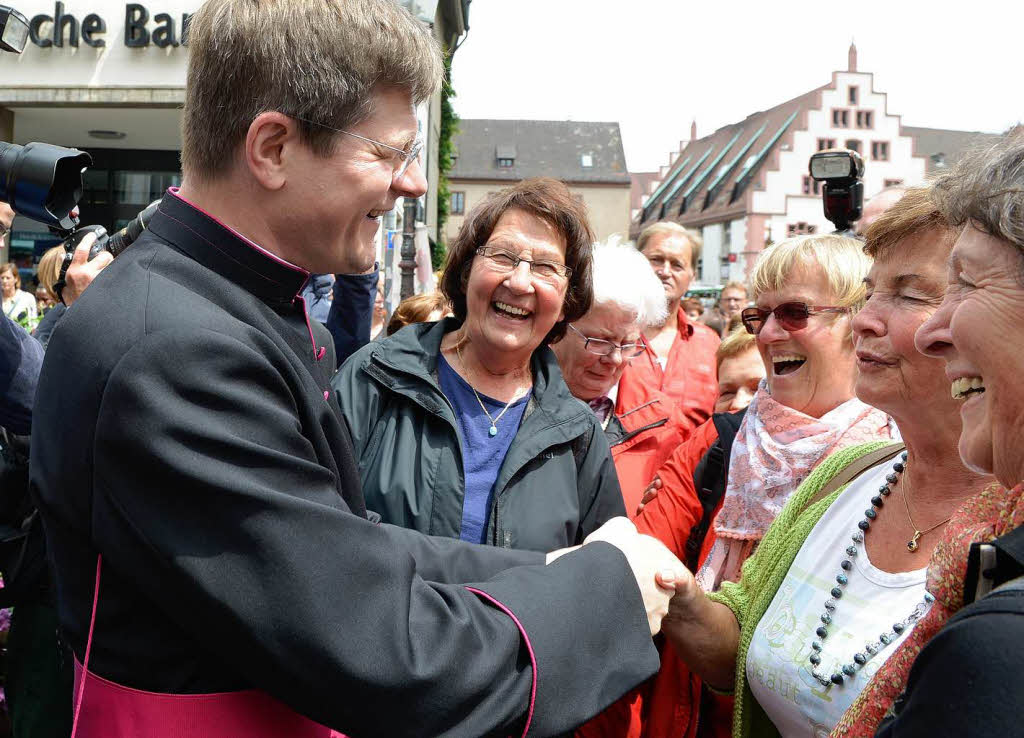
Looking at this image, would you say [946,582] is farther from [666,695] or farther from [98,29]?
[98,29]

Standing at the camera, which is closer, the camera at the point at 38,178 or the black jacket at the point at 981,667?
the black jacket at the point at 981,667

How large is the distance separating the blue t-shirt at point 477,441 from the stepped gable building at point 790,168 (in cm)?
4756

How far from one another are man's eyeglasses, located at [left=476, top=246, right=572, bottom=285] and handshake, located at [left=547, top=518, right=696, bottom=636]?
1.12 m

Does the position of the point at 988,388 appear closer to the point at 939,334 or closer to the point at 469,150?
the point at 939,334

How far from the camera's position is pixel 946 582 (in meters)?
1.32

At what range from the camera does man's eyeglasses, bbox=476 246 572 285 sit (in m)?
3.11

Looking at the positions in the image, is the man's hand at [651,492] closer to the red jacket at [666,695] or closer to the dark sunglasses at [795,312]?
the red jacket at [666,695]

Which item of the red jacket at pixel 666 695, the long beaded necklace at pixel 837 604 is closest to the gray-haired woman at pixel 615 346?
the red jacket at pixel 666 695

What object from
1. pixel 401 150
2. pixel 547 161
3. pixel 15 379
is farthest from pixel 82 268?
pixel 547 161

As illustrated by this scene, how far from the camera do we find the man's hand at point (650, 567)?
6.44 feet

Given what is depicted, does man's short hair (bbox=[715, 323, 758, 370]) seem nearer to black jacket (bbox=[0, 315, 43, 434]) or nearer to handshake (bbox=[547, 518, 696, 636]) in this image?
handshake (bbox=[547, 518, 696, 636])

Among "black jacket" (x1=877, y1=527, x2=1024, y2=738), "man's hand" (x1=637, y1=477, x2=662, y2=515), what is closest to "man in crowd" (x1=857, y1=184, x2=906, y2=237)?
"man's hand" (x1=637, y1=477, x2=662, y2=515)

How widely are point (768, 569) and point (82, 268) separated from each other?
8.96 ft

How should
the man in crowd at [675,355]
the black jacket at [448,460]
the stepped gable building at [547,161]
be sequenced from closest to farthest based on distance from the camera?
the black jacket at [448,460] < the man in crowd at [675,355] < the stepped gable building at [547,161]
